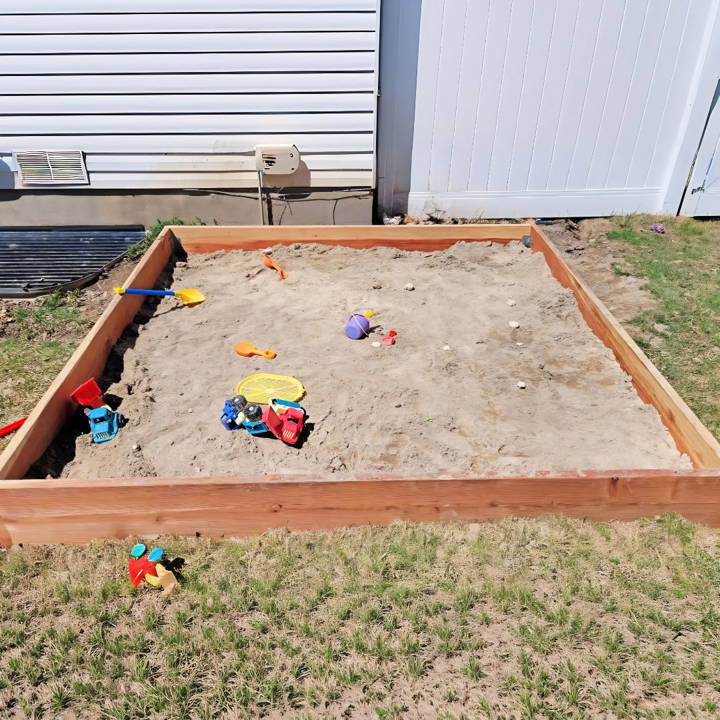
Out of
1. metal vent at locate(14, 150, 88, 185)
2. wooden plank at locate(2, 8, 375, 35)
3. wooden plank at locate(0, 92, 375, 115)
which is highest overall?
wooden plank at locate(2, 8, 375, 35)

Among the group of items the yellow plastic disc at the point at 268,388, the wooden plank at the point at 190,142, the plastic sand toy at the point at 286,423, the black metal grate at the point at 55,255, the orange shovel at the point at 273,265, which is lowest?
the black metal grate at the point at 55,255

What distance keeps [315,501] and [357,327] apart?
144cm

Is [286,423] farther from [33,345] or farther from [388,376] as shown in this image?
[33,345]

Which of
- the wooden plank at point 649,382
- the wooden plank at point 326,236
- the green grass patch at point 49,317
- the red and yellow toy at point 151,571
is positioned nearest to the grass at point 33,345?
the green grass patch at point 49,317

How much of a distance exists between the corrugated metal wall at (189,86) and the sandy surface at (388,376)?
99 centimetres

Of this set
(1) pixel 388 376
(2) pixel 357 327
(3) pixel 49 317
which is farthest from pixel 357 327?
(3) pixel 49 317

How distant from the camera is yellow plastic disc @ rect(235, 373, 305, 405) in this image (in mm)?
3049

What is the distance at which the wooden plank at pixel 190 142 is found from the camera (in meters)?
4.90

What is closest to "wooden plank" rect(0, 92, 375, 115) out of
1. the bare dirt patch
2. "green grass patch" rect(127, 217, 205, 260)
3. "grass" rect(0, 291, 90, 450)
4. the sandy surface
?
"green grass patch" rect(127, 217, 205, 260)

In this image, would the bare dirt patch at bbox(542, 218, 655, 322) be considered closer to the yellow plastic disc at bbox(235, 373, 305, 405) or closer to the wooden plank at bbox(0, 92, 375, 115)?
the wooden plank at bbox(0, 92, 375, 115)

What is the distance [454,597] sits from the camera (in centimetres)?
213

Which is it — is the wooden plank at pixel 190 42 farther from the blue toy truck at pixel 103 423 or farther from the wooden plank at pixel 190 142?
the blue toy truck at pixel 103 423

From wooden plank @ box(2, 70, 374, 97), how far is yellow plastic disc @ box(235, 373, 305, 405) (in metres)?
2.63

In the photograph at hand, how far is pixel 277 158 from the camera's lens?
489 cm
